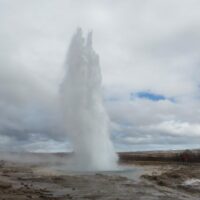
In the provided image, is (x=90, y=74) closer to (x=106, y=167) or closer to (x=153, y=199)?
(x=106, y=167)

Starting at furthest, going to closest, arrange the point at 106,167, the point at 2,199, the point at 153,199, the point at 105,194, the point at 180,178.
→ 1. the point at 106,167
2. the point at 180,178
3. the point at 105,194
4. the point at 153,199
5. the point at 2,199

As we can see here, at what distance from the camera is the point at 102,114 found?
1896 inches

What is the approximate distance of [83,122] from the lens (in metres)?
46.8

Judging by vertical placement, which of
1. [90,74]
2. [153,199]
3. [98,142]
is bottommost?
[153,199]

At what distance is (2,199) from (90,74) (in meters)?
31.1

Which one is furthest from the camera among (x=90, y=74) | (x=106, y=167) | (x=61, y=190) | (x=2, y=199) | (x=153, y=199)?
(x=90, y=74)

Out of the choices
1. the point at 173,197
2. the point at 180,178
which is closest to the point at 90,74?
the point at 180,178

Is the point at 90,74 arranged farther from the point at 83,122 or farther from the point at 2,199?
the point at 2,199

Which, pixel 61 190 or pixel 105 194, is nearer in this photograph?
pixel 105 194

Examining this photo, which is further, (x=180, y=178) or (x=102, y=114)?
(x=102, y=114)

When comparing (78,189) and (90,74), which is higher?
(90,74)

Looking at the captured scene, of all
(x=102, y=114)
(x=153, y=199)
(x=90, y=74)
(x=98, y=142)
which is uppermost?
(x=90, y=74)

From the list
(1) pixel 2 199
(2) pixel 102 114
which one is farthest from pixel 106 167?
(1) pixel 2 199

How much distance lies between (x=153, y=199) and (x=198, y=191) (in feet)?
20.9
